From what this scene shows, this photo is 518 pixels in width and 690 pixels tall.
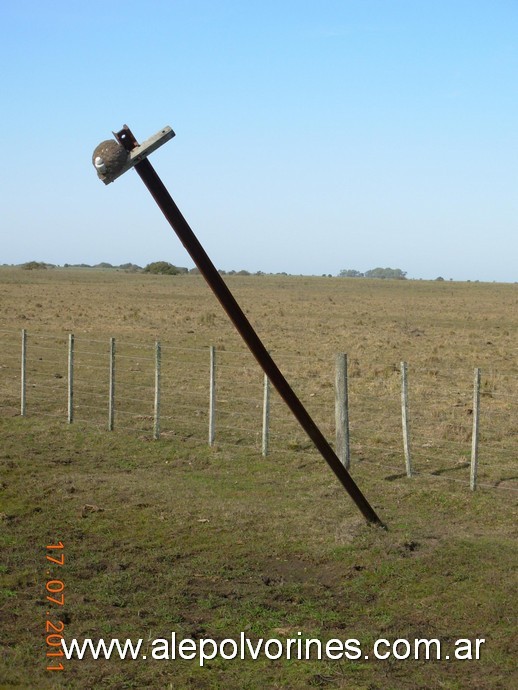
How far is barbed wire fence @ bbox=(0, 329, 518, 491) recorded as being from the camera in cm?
1173

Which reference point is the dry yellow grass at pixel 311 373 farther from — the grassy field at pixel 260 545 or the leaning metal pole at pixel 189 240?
the leaning metal pole at pixel 189 240

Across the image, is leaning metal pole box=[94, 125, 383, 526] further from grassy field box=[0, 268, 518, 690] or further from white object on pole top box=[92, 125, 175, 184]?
grassy field box=[0, 268, 518, 690]

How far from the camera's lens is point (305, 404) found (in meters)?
16.3

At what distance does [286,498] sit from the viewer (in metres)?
10.2

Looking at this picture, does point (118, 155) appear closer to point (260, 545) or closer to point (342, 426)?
point (260, 545)

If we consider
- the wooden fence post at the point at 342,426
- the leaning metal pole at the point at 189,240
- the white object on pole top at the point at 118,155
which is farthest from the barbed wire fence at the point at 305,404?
the white object on pole top at the point at 118,155

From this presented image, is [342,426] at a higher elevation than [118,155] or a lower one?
lower

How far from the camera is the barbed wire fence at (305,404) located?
11727 mm

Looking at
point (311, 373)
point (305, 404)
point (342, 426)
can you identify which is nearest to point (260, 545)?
point (342, 426)

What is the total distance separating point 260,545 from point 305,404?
26.5ft

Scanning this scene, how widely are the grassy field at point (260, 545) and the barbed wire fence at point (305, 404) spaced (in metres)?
0.10

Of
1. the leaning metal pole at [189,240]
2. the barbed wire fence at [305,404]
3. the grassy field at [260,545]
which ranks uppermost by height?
the leaning metal pole at [189,240]

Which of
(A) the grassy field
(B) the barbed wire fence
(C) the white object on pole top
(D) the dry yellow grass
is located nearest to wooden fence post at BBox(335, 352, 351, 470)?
(B) the barbed wire fence

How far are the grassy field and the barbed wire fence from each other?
100 mm
